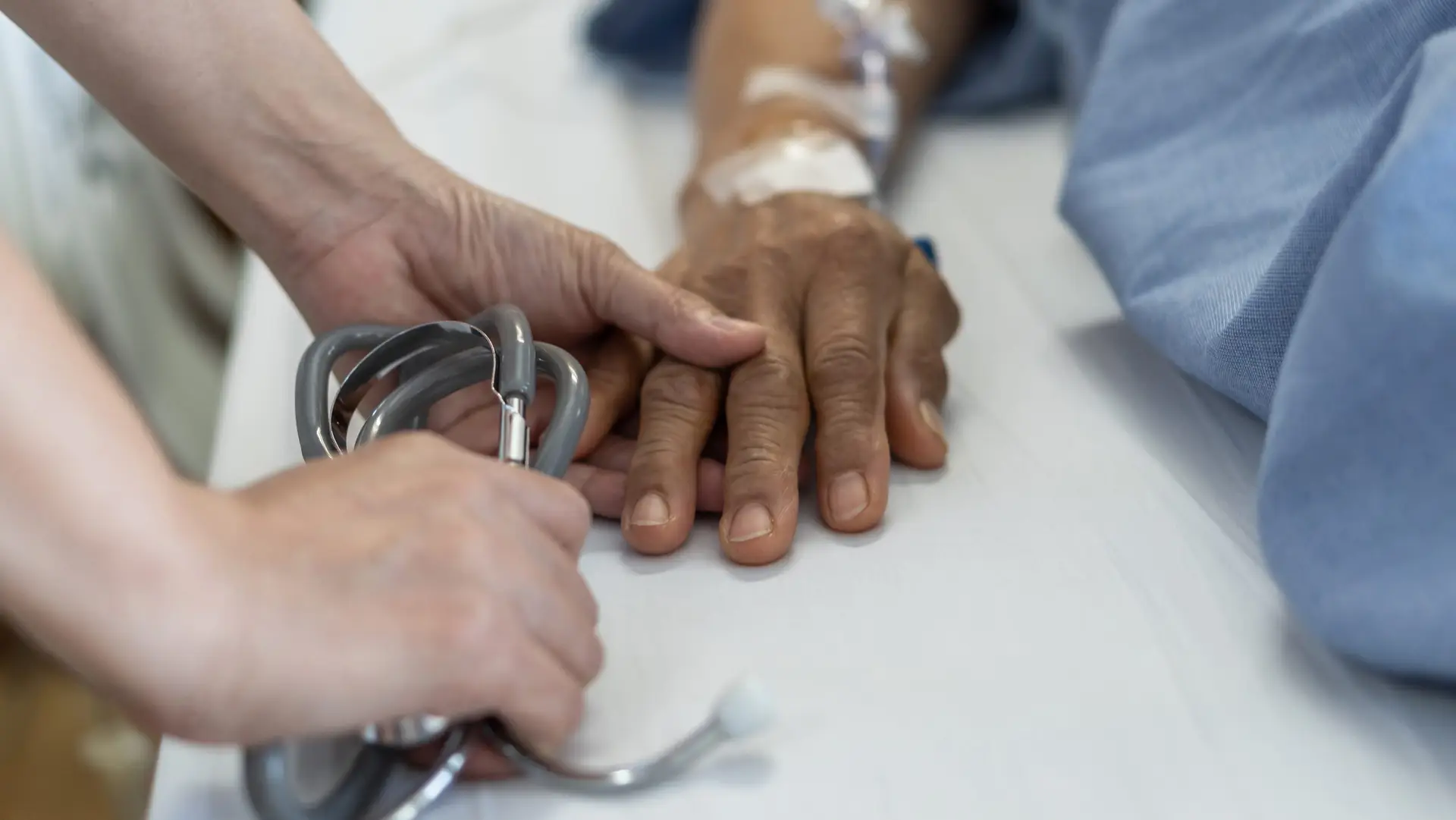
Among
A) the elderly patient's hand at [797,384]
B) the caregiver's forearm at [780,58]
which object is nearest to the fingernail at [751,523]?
the elderly patient's hand at [797,384]

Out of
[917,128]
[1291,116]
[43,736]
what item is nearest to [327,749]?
[1291,116]

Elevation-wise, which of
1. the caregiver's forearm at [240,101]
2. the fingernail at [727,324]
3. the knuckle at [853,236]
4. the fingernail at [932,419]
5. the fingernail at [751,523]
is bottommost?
the fingernail at [932,419]

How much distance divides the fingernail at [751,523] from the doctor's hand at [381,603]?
0.12 m

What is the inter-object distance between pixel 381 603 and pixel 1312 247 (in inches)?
19.0

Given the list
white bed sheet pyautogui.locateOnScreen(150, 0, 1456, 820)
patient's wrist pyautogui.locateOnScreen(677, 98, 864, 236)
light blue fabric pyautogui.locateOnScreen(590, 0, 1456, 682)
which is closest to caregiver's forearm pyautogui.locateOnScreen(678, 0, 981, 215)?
patient's wrist pyautogui.locateOnScreen(677, 98, 864, 236)

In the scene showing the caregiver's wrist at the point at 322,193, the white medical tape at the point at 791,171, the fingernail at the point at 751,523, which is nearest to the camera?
the fingernail at the point at 751,523

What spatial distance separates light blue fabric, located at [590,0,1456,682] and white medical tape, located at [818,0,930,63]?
139 millimetres

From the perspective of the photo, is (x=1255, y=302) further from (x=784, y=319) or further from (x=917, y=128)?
(x=917, y=128)

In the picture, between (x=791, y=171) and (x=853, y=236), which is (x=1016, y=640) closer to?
(x=853, y=236)

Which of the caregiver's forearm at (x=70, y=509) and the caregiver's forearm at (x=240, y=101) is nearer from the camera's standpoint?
the caregiver's forearm at (x=70, y=509)

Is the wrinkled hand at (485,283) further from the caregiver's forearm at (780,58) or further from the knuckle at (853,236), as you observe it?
the caregiver's forearm at (780,58)

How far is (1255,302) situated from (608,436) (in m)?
0.38

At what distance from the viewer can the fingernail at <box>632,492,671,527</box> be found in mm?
639

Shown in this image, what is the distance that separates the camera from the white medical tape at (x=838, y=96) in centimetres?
105
